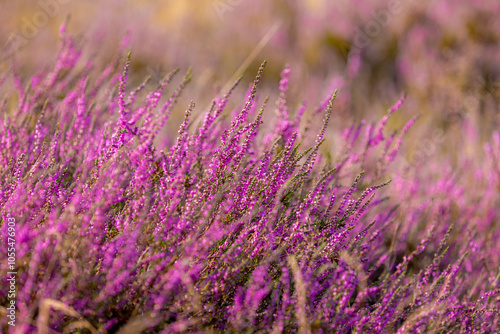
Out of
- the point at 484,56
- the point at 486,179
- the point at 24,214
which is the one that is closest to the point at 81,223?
the point at 24,214

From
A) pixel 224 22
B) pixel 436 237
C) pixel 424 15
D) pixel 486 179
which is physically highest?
pixel 424 15

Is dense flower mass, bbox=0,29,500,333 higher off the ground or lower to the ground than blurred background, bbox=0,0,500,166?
lower

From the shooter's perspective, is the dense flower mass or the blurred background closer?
the dense flower mass

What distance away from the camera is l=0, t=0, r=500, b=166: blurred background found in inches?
185

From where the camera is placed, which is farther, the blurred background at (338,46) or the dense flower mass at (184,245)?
the blurred background at (338,46)

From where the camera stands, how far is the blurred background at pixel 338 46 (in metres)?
4.70

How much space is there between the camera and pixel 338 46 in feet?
19.7

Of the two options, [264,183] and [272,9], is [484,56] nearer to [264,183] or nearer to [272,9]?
[272,9]

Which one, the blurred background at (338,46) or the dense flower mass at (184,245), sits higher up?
the blurred background at (338,46)

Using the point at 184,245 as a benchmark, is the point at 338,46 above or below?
above

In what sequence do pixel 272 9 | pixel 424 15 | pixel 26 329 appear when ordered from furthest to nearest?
1. pixel 272 9
2. pixel 424 15
3. pixel 26 329

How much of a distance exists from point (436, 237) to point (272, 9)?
488 cm

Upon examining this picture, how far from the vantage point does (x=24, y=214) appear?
117 centimetres

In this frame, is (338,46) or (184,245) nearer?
(184,245)
